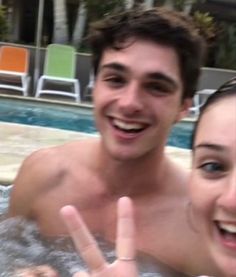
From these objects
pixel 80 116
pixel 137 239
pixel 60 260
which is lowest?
pixel 80 116

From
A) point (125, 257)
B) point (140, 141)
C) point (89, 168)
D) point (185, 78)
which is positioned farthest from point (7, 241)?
point (125, 257)

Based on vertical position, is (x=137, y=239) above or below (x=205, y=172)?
below

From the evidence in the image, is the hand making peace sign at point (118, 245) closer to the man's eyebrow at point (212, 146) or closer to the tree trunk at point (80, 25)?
the man's eyebrow at point (212, 146)

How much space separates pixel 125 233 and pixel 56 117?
8435 millimetres

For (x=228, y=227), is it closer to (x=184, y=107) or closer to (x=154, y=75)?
(x=154, y=75)

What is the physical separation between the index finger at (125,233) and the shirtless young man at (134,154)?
81 cm

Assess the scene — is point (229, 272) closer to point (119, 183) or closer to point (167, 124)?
point (167, 124)

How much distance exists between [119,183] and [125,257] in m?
1.27

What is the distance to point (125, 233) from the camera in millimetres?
1532

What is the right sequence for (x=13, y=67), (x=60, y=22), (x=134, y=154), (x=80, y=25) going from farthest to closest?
(x=80, y=25) < (x=60, y=22) < (x=13, y=67) < (x=134, y=154)

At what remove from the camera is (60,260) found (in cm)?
287

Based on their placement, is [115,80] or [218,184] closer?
[218,184]

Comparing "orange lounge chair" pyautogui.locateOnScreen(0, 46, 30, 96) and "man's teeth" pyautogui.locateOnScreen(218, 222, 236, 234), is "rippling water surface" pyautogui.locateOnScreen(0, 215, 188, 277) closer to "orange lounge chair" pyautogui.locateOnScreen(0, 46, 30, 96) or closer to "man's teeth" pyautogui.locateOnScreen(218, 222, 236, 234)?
"man's teeth" pyautogui.locateOnScreen(218, 222, 236, 234)

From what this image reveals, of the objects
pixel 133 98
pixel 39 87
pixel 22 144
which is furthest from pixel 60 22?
pixel 133 98
